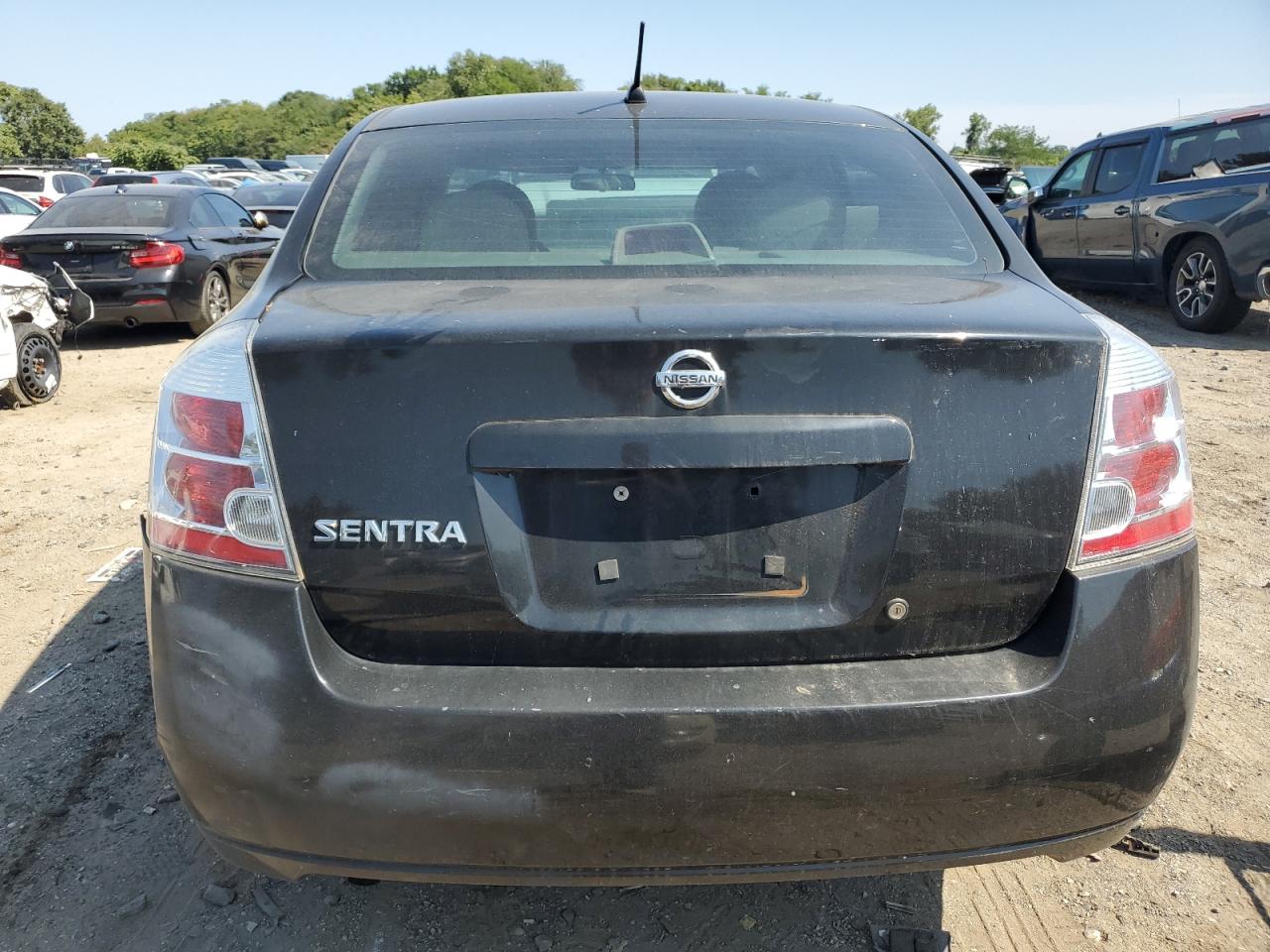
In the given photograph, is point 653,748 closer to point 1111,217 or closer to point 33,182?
point 1111,217

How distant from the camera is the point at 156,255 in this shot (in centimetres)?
954

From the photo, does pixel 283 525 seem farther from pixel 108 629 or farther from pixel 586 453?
pixel 108 629

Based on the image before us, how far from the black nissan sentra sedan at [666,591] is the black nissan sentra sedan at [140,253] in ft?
26.8

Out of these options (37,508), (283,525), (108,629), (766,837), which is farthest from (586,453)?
(37,508)

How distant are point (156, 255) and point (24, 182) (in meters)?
14.1

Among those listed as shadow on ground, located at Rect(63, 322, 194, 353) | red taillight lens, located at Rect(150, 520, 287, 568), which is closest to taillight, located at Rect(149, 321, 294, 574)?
red taillight lens, located at Rect(150, 520, 287, 568)

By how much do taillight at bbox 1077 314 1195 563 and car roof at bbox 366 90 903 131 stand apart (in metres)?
1.28

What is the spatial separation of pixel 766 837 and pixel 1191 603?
34.8 inches

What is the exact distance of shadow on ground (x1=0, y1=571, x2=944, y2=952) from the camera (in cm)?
224

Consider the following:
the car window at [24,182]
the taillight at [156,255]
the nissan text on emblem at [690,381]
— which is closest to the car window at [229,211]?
the taillight at [156,255]

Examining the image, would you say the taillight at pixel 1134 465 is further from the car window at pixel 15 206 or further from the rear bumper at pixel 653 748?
the car window at pixel 15 206

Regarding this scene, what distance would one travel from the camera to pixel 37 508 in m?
5.22

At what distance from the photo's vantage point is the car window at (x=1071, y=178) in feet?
37.1

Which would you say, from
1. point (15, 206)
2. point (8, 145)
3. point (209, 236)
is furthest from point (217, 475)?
→ point (8, 145)
